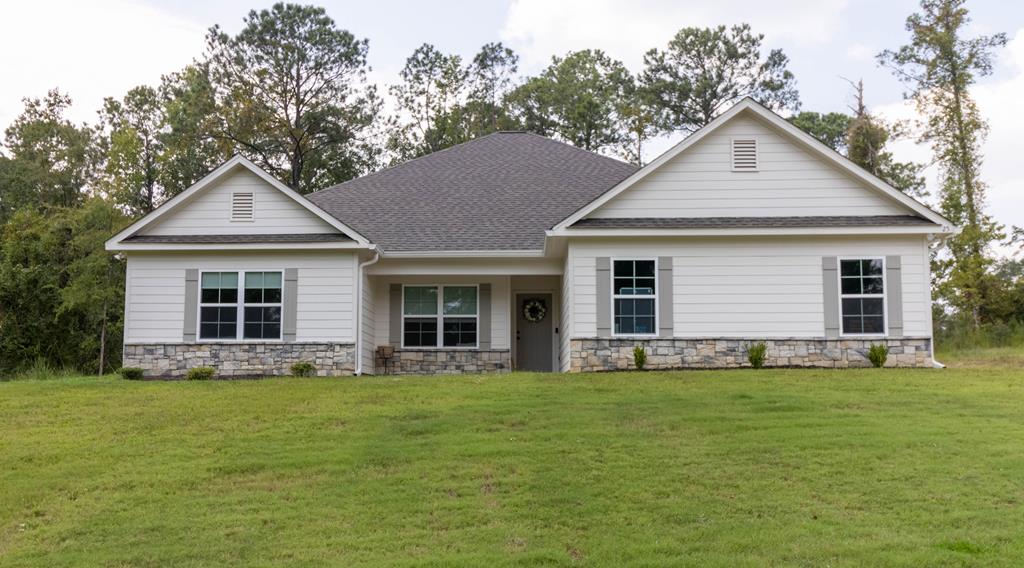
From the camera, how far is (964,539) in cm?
649

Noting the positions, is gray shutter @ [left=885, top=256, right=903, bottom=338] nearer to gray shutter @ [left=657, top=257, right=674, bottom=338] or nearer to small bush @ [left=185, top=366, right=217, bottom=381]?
gray shutter @ [left=657, top=257, right=674, bottom=338]

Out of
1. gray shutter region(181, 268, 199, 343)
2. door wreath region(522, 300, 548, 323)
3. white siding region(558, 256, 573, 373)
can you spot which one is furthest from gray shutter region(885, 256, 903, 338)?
gray shutter region(181, 268, 199, 343)

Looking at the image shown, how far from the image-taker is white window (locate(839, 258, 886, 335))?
15.2 m

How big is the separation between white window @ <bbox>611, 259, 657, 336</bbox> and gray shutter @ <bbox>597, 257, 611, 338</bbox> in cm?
8

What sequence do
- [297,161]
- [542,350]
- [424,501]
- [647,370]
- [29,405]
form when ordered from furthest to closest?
1. [297,161]
2. [542,350]
3. [647,370]
4. [29,405]
5. [424,501]

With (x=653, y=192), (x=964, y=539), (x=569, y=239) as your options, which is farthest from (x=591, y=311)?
(x=964, y=539)

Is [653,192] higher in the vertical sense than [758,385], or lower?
higher

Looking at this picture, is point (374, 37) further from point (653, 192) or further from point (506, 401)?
point (506, 401)

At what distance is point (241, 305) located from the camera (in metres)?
16.2

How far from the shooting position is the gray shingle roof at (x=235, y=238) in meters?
16.1

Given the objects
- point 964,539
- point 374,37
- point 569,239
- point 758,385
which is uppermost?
point 374,37

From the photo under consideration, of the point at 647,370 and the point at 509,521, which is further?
the point at 647,370

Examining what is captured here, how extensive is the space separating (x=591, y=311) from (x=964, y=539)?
9169 mm

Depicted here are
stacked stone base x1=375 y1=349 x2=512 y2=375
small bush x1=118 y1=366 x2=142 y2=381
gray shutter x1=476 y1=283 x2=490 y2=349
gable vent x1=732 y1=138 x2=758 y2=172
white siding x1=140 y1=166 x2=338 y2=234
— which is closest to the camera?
small bush x1=118 y1=366 x2=142 y2=381
